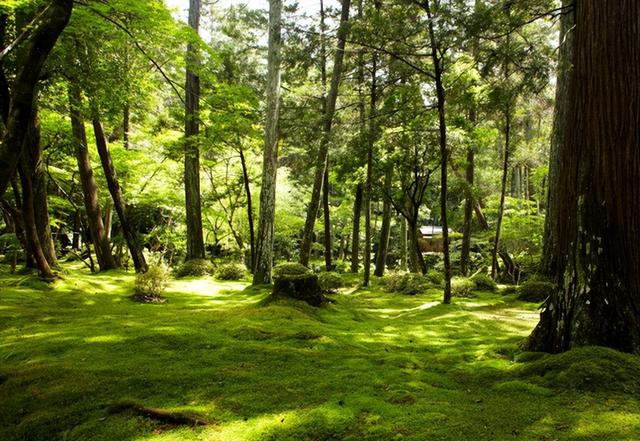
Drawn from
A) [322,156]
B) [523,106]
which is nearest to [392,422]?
[322,156]

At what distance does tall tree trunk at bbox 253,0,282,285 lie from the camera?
10.5 m

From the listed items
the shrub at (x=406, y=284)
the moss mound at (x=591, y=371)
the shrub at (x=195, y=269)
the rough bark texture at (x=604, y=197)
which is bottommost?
the shrub at (x=406, y=284)

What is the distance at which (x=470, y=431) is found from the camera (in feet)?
7.60

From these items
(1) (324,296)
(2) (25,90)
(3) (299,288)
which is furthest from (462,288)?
(2) (25,90)

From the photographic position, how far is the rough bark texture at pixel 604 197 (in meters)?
3.20

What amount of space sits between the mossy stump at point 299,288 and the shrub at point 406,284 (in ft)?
16.2

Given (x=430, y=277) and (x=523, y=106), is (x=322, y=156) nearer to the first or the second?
(x=430, y=277)

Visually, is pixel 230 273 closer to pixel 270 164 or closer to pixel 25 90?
pixel 270 164

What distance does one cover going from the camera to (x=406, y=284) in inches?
467

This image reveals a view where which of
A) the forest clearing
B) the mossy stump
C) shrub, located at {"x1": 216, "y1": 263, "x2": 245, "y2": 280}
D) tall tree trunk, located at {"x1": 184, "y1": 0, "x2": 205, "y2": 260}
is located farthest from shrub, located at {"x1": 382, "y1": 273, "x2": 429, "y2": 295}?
tall tree trunk, located at {"x1": 184, "y1": 0, "x2": 205, "y2": 260}

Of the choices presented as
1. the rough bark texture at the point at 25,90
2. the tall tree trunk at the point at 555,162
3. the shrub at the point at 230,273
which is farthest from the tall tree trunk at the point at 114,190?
the tall tree trunk at the point at 555,162

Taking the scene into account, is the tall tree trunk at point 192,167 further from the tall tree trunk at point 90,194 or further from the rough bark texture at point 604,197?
the rough bark texture at point 604,197

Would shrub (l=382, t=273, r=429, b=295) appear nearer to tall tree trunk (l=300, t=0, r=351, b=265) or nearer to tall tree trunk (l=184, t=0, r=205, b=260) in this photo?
tall tree trunk (l=300, t=0, r=351, b=265)

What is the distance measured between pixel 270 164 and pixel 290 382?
7.94m
